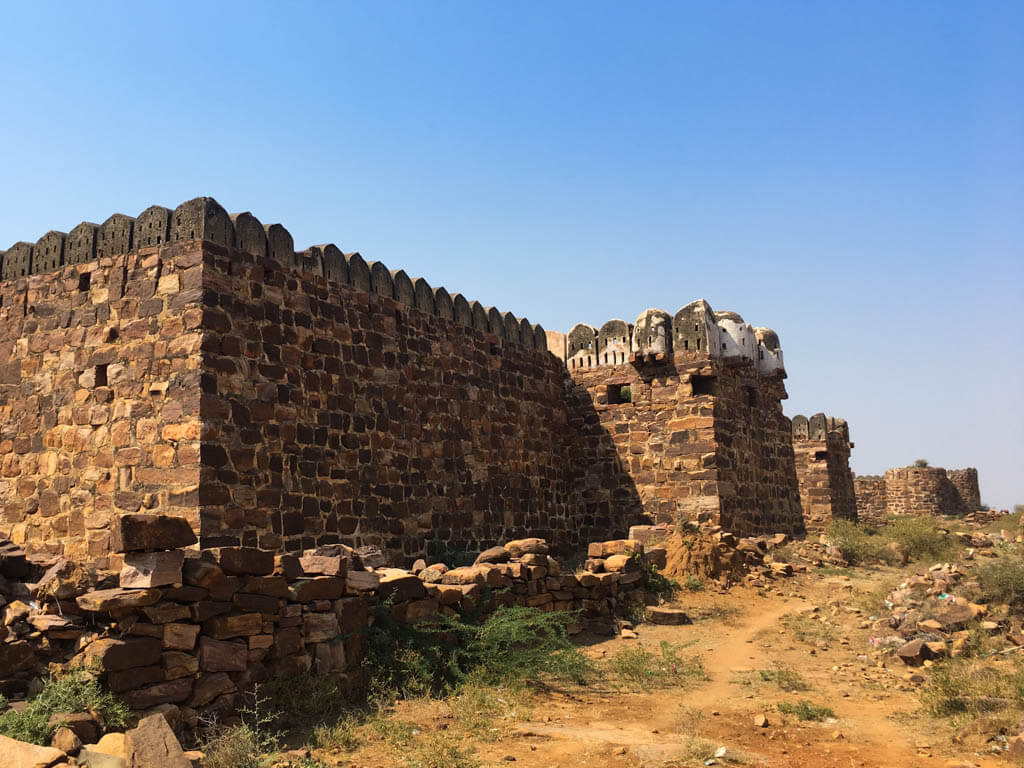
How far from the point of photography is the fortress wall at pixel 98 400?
348 inches

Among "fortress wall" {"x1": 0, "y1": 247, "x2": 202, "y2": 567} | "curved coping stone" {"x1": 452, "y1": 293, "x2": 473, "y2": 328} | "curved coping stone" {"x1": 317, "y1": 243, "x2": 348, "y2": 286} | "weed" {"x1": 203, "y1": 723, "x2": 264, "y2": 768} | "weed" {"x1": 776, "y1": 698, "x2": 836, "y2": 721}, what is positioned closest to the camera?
"weed" {"x1": 203, "y1": 723, "x2": 264, "y2": 768}

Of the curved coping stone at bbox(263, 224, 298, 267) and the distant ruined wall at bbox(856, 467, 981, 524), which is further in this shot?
the distant ruined wall at bbox(856, 467, 981, 524)

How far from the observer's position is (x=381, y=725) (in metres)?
5.70

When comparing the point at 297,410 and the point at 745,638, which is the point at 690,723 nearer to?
the point at 745,638

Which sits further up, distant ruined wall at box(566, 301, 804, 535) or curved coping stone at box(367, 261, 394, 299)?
curved coping stone at box(367, 261, 394, 299)

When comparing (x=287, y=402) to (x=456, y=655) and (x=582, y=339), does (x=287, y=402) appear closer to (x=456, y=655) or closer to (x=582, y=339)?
(x=456, y=655)

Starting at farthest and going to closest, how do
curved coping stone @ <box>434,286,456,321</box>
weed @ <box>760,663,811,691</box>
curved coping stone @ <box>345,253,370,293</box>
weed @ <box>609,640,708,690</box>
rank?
1. curved coping stone @ <box>434,286,456,321</box>
2. curved coping stone @ <box>345,253,370,293</box>
3. weed @ <box>609,640,708,690</box>
4. weed @ <box>760,663,811,691</box>

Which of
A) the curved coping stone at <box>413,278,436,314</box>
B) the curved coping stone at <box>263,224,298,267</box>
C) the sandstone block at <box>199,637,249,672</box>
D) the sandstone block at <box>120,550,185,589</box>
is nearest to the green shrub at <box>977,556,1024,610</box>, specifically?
the sandstone block at <box>199,637,249,672</box>

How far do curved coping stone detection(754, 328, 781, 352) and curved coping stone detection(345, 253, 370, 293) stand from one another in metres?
8.17

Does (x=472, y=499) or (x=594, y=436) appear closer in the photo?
(x=472, y=499)

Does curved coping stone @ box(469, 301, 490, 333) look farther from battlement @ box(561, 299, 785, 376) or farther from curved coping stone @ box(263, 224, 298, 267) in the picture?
curved coping stone @ box(263, 224, 298, 267)

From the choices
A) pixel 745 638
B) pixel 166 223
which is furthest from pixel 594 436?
pixel 166 223

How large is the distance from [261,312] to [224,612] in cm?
450

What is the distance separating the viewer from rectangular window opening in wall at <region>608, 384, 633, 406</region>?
14.8 metres
